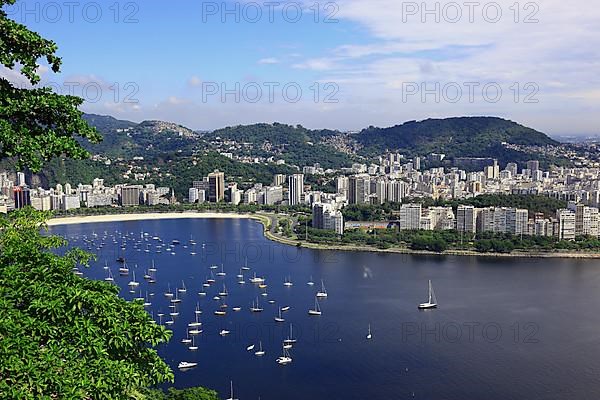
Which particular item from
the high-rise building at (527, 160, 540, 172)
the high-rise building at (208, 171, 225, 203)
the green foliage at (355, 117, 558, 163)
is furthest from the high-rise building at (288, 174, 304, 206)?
the green foliage at (355, 117, 558, 163)

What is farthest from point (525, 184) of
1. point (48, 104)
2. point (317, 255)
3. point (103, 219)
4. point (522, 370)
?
point (48, 104)

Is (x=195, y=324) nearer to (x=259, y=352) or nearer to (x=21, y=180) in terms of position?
(x=259, y=352)

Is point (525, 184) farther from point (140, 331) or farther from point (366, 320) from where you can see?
point (140, 331)

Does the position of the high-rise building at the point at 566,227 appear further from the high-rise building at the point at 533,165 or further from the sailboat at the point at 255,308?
the high-rise building at the point at 533,165

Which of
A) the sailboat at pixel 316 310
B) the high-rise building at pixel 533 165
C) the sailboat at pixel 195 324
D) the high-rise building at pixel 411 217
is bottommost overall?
the sailboat at pixel 195 324

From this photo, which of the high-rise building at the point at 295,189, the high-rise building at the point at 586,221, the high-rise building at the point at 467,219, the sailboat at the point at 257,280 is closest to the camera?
the sailboat at the point at 257,280

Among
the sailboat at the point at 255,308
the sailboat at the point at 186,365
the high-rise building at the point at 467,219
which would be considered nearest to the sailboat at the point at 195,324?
the sailboat at the point at 255,308
